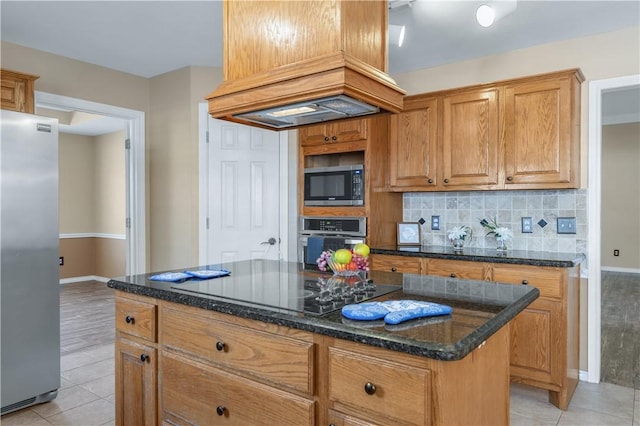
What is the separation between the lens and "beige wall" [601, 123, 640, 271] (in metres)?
7.66

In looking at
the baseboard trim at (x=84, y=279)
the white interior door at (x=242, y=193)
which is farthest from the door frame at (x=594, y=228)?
the baseboard trim at (x=84, y=279)

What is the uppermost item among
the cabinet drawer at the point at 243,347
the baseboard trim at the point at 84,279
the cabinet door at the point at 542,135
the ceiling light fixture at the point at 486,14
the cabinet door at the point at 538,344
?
the ceiling light fixture at the point at 486,14

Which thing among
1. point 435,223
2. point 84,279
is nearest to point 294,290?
point 435,223

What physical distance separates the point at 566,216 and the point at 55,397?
389 cm

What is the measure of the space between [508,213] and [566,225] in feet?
1.42

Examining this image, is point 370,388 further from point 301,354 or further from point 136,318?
point 136,318

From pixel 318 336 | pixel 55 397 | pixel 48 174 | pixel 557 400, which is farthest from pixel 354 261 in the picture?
pixel 55 397

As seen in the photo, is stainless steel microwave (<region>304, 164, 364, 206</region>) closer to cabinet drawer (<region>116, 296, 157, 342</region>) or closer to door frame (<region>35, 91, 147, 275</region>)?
door frame (<region>35, 91, 147, 275</region>)

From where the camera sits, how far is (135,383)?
1.95 meters

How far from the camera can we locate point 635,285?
263 inches

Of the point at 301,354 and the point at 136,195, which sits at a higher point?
the point at 136,195

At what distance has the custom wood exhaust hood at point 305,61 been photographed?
1467 millimetres

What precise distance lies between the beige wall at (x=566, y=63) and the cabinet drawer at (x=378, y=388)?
2831 mm

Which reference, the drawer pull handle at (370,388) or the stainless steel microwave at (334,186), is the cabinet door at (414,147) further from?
the drawer pull handle at (370,388)
